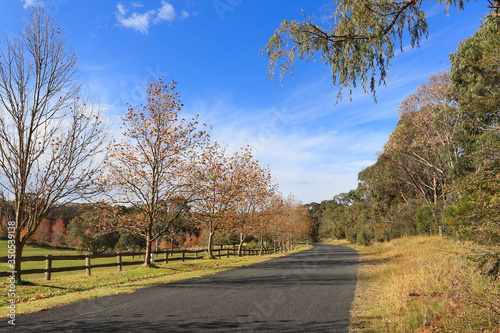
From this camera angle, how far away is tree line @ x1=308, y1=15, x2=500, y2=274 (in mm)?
7301

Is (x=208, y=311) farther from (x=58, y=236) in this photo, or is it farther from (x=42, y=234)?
(x=42, y=234)

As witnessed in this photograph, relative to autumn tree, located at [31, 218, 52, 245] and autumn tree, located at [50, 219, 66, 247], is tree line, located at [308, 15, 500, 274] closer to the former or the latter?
autumn tree, located at [50, 219, 66, 247]

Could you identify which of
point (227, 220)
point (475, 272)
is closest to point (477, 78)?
point (475, 272)

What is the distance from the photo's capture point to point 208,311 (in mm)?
6516

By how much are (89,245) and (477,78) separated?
1936 inches

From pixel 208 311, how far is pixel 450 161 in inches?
963

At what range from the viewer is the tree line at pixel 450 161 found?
730 cm

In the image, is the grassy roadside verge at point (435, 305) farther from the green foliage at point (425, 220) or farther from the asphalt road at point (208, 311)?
the green foliage at point (425, 220)

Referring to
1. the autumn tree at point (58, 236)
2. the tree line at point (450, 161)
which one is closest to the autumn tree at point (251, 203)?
the tree line at point (450, 161)

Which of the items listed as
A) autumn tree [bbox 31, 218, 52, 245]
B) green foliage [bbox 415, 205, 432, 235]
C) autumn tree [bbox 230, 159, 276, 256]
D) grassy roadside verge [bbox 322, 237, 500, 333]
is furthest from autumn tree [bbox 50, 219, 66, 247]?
grassy roadside verge [bbox 322, 237, 500, 333]

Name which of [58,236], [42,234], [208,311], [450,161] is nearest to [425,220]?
[450,161]

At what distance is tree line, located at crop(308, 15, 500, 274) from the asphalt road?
151 inches

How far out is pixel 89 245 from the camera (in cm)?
4431

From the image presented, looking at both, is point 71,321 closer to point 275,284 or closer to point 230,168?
point 275,284
